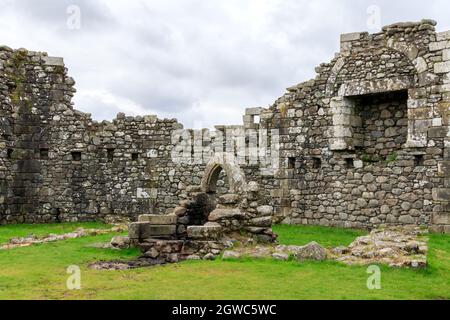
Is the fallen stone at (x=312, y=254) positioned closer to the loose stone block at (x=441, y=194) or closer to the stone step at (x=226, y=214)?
the stone step at (x=226, y=214)

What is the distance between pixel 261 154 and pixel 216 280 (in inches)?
492

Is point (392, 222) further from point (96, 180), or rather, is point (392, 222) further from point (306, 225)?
point (96, 180)

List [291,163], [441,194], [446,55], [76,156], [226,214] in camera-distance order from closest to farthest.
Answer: [226,214]
[441,194]
[446,55]
[291,163]
[76,156]

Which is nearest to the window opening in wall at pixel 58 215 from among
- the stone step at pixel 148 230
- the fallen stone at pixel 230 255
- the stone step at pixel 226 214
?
the stone step at pixel 148 230

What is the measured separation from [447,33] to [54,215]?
48.4 feet

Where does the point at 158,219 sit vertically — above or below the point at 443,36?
below

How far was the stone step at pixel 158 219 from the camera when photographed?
16.0 meters

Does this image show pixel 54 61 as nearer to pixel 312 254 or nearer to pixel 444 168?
pixel 444 168

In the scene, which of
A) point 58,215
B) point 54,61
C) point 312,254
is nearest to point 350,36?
point 312,254

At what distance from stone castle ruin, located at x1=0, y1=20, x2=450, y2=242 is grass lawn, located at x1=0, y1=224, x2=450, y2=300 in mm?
2249

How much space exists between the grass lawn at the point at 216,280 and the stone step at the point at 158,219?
1.86 m

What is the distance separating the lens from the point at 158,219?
16.2m

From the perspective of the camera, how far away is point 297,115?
22094 mm
